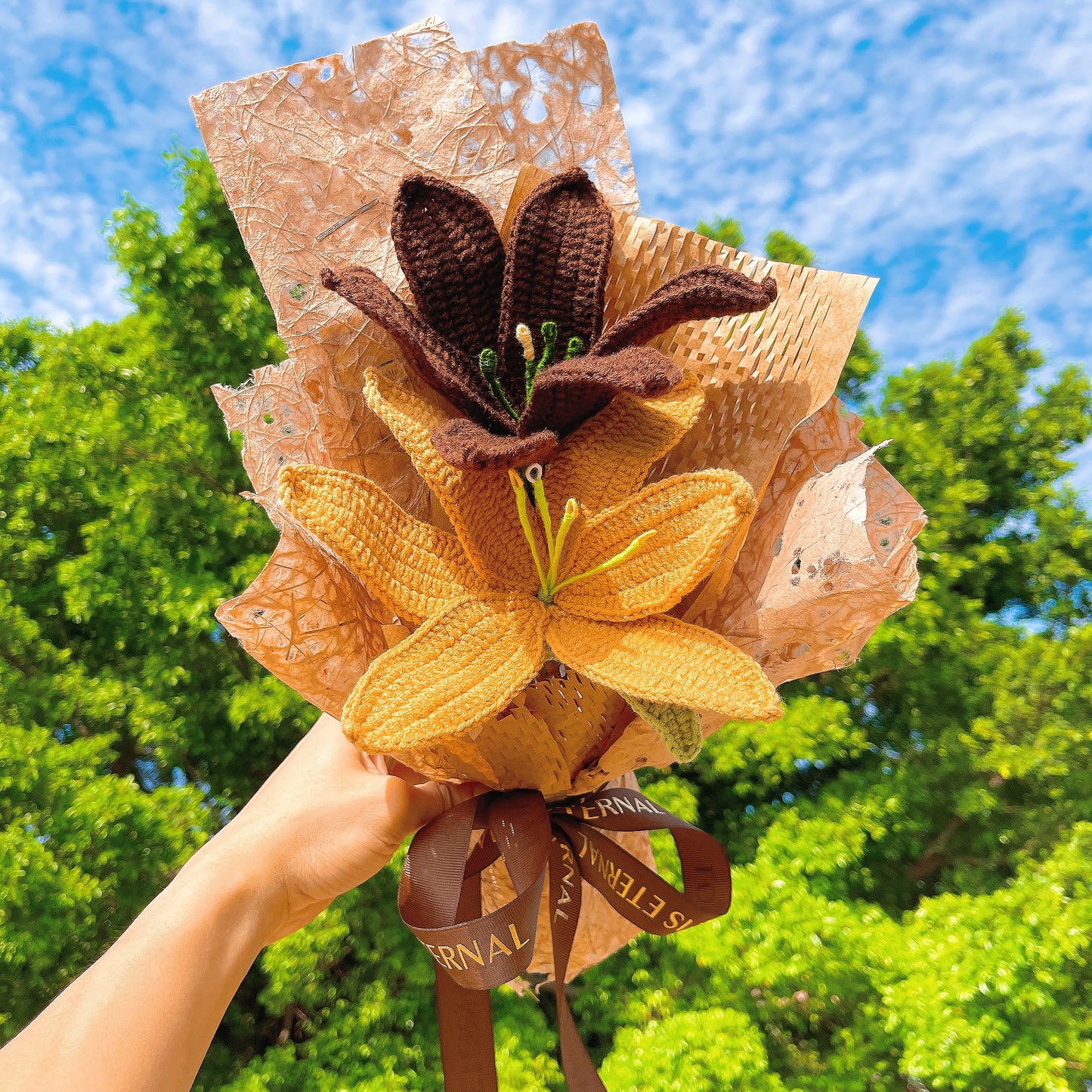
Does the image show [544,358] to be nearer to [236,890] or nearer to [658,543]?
[658,543]

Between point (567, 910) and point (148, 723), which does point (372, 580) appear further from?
point (148, 723)

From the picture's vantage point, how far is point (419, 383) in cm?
61

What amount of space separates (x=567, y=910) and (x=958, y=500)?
6.79 feet

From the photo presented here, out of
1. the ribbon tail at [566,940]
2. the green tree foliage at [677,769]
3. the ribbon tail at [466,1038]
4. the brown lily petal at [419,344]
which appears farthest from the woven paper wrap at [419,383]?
the green tree foliage at [677,769]

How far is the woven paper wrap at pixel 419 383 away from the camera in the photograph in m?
0.61

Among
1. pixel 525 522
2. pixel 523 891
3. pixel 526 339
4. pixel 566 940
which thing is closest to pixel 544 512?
pixel 525 522

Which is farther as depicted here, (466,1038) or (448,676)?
(466,1038)

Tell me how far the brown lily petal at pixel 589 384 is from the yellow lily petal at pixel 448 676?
5.3 inches

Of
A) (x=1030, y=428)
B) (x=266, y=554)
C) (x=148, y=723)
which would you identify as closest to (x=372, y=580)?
(x=148, y=723)

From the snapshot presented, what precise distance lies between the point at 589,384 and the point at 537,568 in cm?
14

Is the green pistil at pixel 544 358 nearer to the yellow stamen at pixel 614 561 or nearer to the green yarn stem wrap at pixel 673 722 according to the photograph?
the yellow stamen at pixel 614 561

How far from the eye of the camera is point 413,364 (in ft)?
1.90

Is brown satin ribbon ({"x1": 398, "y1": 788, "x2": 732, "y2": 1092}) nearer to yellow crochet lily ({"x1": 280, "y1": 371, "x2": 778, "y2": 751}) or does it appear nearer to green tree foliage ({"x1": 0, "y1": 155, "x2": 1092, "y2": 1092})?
yellow crochet lily ({"x1": 280, "y1": 371, "x2": 778, "y2": 751})

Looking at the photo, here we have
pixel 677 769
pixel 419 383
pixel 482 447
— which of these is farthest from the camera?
pixel 677 769
